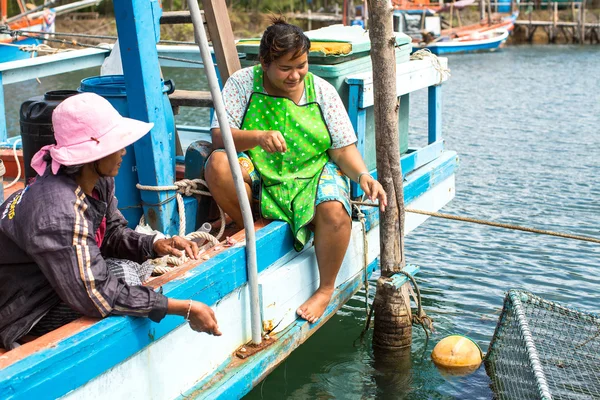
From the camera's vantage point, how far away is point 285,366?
4.56 metres

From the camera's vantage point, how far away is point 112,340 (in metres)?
2.61

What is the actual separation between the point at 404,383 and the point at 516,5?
36.4m

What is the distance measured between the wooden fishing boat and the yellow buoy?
25.1 inches

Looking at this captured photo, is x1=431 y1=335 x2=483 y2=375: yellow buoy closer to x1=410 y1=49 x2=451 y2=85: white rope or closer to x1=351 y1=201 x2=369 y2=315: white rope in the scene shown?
x1=351 y1=201 x2=369 y2=315: white rope

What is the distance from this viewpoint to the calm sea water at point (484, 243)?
14.5 feet

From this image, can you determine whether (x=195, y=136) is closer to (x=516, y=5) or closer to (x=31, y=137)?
(x=31, y=137)

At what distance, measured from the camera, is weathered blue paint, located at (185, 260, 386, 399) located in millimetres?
3143

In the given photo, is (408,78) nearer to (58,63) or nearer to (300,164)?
(300,164)

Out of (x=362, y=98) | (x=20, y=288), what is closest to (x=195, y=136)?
(x=362, y=98)

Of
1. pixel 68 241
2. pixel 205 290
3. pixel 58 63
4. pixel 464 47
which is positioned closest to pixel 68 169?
pixel 68 241

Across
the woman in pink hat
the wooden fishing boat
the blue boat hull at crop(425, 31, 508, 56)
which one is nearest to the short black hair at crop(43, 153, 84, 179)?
the woman in pink hat

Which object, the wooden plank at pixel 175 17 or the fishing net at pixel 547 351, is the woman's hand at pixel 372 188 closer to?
the fishing net at pixel 547 351

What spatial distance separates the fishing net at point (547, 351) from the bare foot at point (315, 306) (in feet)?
3.23

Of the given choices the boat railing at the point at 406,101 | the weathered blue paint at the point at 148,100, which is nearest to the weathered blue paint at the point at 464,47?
the boat railing at the point at 406,101
